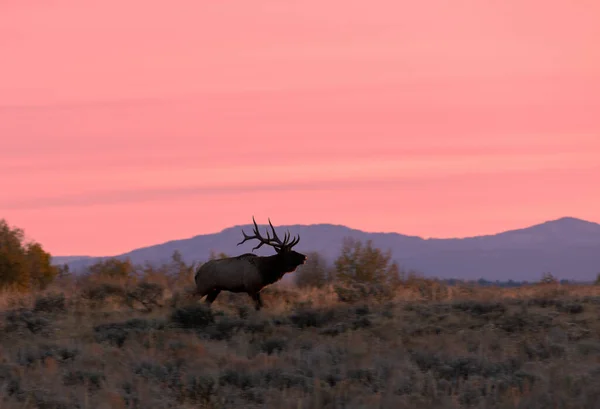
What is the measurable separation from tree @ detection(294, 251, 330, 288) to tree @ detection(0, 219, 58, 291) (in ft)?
25.1

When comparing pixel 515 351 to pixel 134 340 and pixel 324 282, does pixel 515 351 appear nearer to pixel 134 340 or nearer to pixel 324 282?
pixel 134 340

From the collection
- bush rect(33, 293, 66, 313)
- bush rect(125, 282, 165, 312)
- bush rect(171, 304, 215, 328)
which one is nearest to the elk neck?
bush rect(125, 282, 165, 312)

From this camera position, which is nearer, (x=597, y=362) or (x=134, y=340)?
(x=597, y=362)

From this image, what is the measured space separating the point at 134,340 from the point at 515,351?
589 centimetres

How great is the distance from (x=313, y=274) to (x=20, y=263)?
359 inches

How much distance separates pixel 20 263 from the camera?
31.2 metres

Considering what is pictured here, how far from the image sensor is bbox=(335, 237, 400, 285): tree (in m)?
26.9

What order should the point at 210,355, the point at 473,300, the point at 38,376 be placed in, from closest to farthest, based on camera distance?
the point at 38,376, the point at 210,355, the point at 473,300

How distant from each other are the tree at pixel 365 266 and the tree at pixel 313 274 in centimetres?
49

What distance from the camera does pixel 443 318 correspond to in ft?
61.2

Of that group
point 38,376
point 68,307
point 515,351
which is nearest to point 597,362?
point 515,351

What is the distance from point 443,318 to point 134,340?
549 centimetres

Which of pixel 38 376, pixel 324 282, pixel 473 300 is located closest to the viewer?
pixel 38 376

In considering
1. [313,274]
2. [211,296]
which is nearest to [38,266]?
[313,274]
